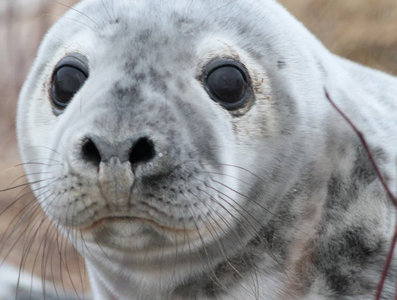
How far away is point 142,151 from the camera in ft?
8.46

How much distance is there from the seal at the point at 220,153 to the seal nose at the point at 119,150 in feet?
0.29

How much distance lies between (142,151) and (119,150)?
84 millimetres

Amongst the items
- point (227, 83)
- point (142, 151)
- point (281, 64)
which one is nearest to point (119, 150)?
point (142, 151)

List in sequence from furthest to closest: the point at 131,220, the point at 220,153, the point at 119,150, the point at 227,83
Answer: the point at 227,83, the point at 220,153, the point at 131,220, the point at 119,150

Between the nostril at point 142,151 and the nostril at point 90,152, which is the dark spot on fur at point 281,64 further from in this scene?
the nostril at point 90,152

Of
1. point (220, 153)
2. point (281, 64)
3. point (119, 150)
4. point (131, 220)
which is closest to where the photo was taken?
point (119, 150)

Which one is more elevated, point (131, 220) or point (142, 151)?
point (142, 151)

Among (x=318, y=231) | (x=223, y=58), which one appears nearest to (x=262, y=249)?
(x=318, y=231)

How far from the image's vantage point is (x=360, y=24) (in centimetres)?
743

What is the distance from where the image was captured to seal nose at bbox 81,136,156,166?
8.31 ft

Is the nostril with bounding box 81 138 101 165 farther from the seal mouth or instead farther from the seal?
the seal mouth

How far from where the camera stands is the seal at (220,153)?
9.12ft

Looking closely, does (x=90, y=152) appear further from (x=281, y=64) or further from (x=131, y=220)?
(x=281, y=64)

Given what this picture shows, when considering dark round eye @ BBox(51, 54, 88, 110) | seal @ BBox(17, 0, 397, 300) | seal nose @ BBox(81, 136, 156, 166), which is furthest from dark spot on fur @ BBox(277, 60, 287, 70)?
seal nose @ BBox(81, 136, 156, 166)
